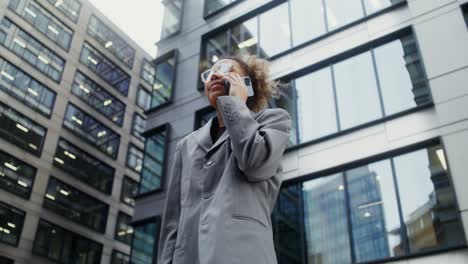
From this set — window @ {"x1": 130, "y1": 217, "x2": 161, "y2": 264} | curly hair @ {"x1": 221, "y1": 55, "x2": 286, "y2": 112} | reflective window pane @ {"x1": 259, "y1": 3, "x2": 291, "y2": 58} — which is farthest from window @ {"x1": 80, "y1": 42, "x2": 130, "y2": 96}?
curly hair @ {"x1": 221, "y1": 55, "x2": 286, "y2": 112}

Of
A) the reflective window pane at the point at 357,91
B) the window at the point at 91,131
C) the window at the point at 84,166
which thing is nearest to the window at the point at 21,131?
the window at the point at 84,166

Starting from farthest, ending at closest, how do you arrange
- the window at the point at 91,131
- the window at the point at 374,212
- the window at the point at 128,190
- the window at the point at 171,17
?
the window at the point at 128,190, the window at the point at 91,131, the window at the point at 171,17, the window at the point at 374,212

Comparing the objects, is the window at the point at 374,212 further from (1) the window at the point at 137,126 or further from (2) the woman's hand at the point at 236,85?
(1) the window at the point at 137,126

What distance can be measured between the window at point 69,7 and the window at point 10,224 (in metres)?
15.6

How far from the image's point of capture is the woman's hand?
7.72 feet

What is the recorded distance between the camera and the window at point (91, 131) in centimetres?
3435

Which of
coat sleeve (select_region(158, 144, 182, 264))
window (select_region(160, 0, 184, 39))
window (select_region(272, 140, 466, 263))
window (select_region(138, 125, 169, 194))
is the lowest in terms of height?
coat sleeve (select_region(158, 144, 182, 264))

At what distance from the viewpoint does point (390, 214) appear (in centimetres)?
1179

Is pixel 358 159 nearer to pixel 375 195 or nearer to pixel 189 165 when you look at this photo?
pixel 375 195

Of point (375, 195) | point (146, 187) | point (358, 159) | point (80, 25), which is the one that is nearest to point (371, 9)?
point (358, 159)

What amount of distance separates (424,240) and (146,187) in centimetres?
1079

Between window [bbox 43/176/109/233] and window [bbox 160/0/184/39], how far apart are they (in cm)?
1449

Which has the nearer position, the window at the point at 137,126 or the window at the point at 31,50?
the window at the point at 31,50

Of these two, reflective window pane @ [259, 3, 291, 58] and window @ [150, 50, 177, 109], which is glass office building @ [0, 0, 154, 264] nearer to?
window @ [150, 50, 177, 109]
